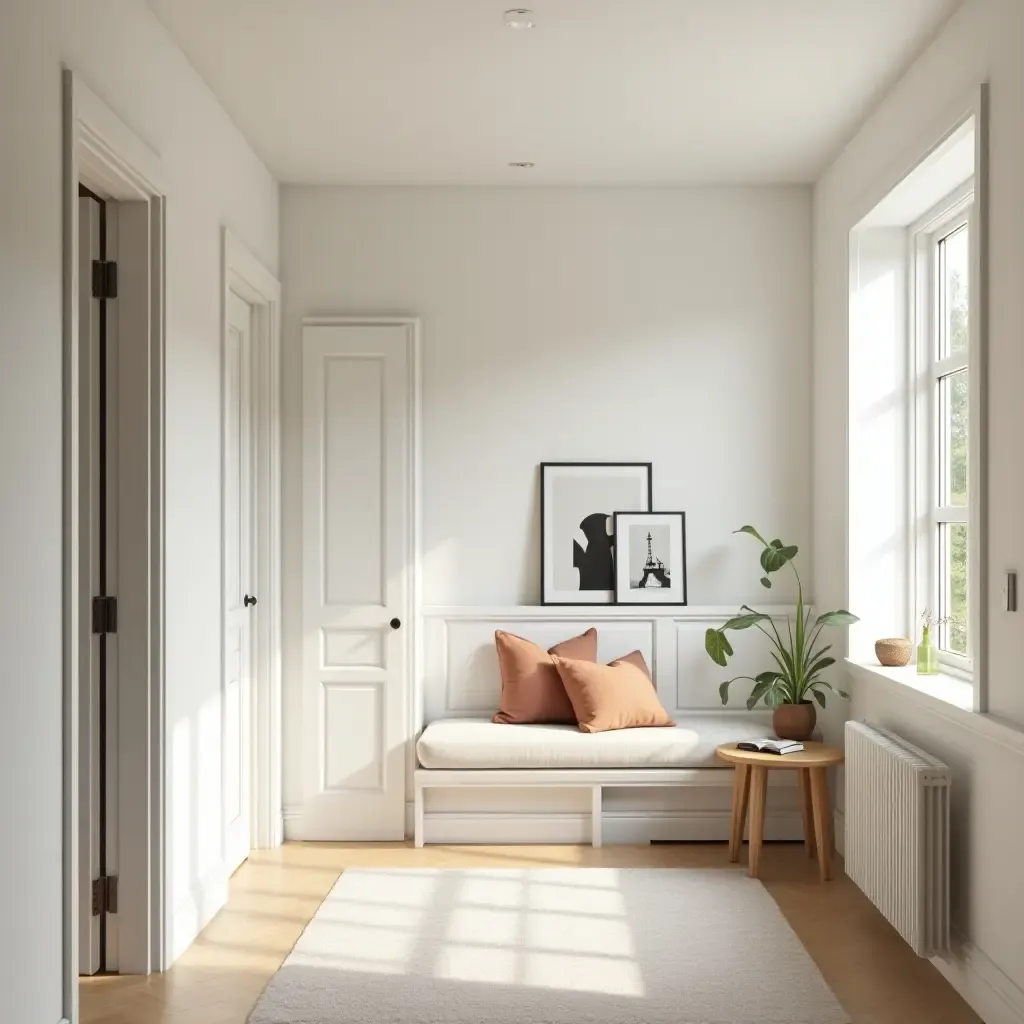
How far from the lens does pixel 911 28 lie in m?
3.55

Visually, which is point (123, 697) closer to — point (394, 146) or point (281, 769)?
point (281, 769)

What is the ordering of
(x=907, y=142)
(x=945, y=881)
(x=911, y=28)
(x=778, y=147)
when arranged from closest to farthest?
(x=945, y=881), (x=911, y=28), (x=907, y=142), (x=778, y=147)

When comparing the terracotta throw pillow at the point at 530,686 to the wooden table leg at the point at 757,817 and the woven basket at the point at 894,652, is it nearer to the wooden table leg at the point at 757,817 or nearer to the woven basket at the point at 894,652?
the wooden table leg at the point at 757,817

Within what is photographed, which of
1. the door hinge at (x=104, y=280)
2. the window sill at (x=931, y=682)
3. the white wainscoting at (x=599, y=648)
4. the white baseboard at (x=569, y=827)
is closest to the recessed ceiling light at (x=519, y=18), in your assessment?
the door hinge at (x=104, y=280)

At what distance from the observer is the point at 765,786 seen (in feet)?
14.7

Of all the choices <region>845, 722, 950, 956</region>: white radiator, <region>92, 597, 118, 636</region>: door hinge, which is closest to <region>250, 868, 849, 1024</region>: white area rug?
<region>845, 722, 950, 956</region>: white radiator

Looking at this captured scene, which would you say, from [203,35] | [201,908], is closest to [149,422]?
[203,35]

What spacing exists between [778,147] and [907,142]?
94cm

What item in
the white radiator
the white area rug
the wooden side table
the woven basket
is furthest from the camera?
the wooden side table

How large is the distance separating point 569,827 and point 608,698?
58 centimetres

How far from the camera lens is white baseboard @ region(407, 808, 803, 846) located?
493 centimetres

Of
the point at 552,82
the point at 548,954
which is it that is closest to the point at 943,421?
the point at 552,82

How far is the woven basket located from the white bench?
2.65ft

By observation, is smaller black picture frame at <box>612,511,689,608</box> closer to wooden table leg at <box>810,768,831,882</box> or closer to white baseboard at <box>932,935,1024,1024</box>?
wooden table leg at <box>810,768,831,882</box>
